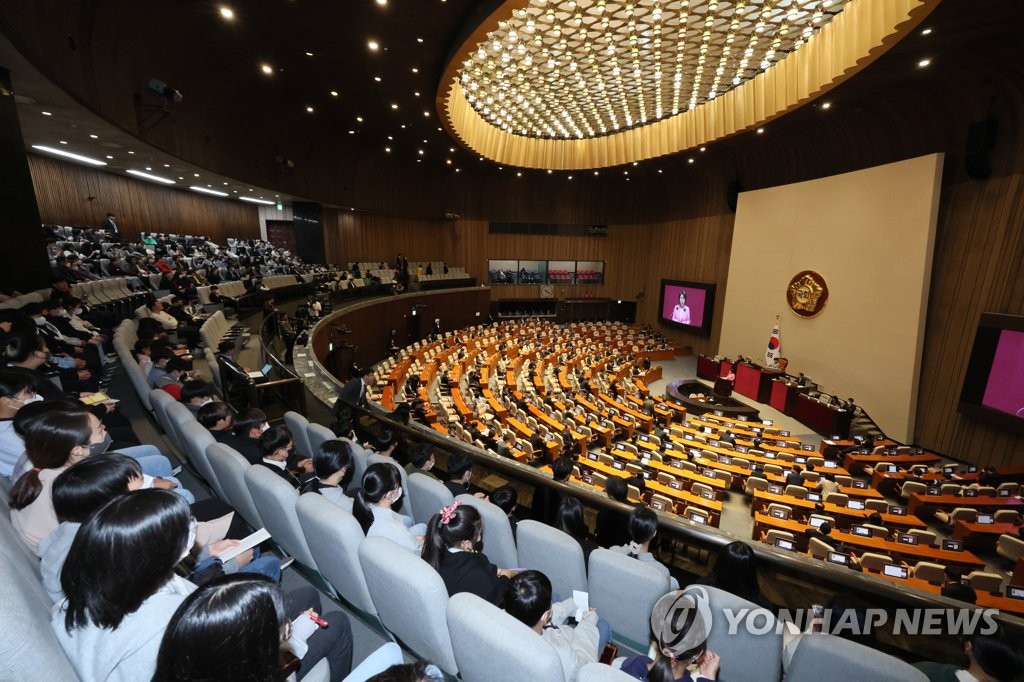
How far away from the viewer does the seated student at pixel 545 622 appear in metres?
1.53

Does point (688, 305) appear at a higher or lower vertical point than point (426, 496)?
lower

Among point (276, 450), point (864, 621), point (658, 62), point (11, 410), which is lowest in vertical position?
point (864, 621)

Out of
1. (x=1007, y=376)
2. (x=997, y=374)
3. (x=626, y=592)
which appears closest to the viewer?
(x=626, y=592)

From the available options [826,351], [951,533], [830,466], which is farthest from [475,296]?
[951,533]

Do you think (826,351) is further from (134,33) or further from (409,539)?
(134,33)

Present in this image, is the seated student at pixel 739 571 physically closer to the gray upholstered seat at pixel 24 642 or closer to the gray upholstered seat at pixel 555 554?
the gray upholstered seat at pixel 555 554

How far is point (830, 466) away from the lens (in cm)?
762

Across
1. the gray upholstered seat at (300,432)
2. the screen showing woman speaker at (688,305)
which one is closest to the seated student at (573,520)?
the gray upholstered seat at (300,432)

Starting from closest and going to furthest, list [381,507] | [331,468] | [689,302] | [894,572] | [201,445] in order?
[381,507]
[331,468]
[201,445]
[894,572]
[689,302]

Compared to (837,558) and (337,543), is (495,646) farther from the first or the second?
(837,558)

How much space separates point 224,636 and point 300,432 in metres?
3.05

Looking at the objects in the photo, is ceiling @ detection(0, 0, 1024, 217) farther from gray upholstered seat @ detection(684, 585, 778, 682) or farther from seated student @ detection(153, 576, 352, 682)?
gray upholstered seat @ detection(684, 585, 778, 682)

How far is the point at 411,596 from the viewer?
Result: 147 cm

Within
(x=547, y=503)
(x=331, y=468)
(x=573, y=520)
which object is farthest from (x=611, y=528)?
(x=331, y=468)
